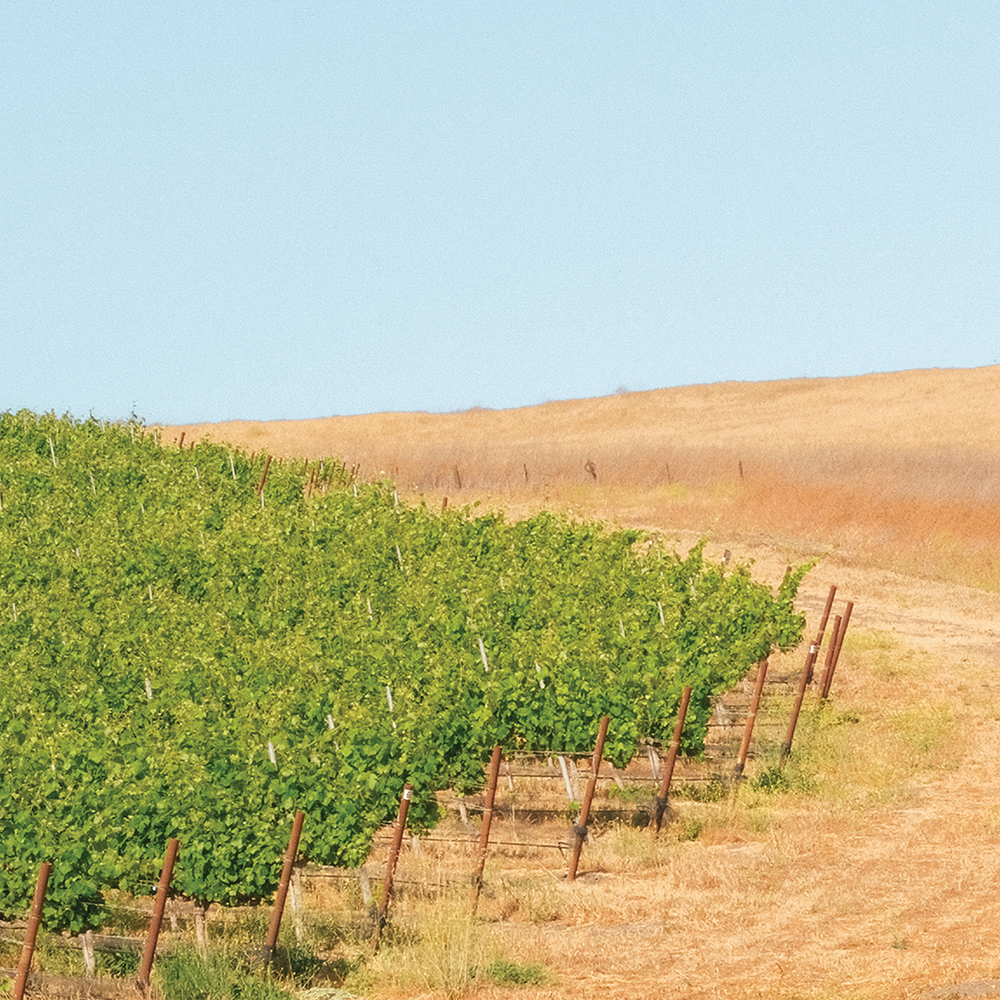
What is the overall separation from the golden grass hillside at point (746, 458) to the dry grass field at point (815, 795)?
7.7 inches

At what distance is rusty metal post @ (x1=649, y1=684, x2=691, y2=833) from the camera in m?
23.4

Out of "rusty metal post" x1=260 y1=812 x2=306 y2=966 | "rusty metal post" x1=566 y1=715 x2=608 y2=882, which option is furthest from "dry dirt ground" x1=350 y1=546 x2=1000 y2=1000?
"rusty metal post" x1=260 y1=812 x2=306 y2=966

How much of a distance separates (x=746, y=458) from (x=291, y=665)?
145 ft

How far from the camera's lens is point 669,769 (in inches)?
922

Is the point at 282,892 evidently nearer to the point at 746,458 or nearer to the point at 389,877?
the point at 389,877

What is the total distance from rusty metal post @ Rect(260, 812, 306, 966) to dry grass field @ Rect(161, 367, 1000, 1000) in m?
Result: 1.14

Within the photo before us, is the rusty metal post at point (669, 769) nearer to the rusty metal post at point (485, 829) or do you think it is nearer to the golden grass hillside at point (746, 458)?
the rusty metal post at point (485, 829)

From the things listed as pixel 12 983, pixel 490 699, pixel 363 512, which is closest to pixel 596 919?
pixel 490 699

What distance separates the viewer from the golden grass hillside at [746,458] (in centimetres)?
5291

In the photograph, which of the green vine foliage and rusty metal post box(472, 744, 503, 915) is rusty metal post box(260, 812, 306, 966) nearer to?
the green vine foliage

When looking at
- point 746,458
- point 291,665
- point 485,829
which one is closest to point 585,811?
point 485,829

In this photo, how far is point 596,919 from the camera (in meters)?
19.7

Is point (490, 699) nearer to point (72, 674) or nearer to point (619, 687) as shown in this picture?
point (619, 687)

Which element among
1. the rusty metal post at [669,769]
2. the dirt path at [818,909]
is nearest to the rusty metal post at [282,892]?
the dirt path at [818,909]
